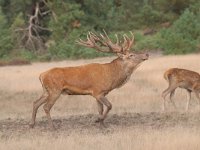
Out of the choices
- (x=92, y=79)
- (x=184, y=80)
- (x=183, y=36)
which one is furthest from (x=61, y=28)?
(x=92, y=79)

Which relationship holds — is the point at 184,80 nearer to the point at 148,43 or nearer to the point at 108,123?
the point at 108,123

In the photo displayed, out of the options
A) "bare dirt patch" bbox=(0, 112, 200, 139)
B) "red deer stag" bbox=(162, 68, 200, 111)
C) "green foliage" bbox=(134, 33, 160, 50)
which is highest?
"green foliage" bbox=(134, 33, 160, 50)

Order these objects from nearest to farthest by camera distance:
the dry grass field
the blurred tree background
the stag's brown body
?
the dry grass field → the stag's brown body → the blurred tree background

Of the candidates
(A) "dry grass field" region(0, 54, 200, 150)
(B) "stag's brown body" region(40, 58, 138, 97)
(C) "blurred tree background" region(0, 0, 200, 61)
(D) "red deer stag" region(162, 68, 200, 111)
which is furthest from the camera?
(C) "blurred tree background" region(0, 0, 200, 61)

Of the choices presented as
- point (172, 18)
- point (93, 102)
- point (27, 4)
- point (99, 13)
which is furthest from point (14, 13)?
point (93, 102)

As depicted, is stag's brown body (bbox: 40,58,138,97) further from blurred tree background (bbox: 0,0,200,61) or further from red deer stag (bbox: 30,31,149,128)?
blurred tree background (bbox: 0,0,200,61)

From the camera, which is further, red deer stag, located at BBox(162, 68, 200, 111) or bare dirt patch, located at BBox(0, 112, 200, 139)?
red deer stag, located at BBox(162, 68, 200, 111)

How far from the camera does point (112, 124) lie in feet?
43.0

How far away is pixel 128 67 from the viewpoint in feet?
43.9

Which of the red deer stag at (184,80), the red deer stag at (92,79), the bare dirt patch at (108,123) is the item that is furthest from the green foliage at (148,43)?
the red deer stag at (92,79)

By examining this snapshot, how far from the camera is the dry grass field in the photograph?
1018 centimetres

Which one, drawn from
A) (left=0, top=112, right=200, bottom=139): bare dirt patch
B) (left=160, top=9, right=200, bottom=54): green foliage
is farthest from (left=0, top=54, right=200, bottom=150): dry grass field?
(left=160, top=9, right=200, bottom=54): green foliage

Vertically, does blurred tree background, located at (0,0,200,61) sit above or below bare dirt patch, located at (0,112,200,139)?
above

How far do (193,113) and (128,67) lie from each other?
81.3 inches
